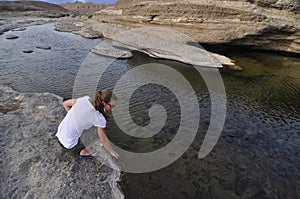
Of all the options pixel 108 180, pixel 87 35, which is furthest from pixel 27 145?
pixel 87 35

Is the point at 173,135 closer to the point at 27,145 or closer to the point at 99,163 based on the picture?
the point at 99,163

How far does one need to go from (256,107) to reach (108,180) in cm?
601

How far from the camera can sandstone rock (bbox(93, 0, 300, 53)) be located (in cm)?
1173

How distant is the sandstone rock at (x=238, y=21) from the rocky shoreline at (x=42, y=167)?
38.5 ft

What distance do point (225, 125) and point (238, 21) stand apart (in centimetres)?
919

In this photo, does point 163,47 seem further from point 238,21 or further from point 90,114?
point 90,114

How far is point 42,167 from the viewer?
3.51 meters

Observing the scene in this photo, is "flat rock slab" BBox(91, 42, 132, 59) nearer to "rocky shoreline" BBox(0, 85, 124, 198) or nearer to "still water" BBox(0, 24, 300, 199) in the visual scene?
"still water" BBox(0, 24, 300, 199)

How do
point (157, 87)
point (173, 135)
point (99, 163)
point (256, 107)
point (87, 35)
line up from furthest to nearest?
point (87, 35)
point (157, 87)
point (256, 107)
point (173, 135)
point (99, 163)

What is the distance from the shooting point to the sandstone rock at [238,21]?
38.5ft

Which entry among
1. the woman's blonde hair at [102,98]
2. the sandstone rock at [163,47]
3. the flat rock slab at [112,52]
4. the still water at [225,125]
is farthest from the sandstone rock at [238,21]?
the woman's blonde hair at [102,98]

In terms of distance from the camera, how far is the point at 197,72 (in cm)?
1026

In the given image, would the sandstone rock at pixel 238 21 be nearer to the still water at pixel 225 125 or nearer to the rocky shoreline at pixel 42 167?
the still water at pixel 225 125

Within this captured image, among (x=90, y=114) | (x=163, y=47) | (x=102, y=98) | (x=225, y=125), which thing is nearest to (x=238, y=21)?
(x=163, y=47)
